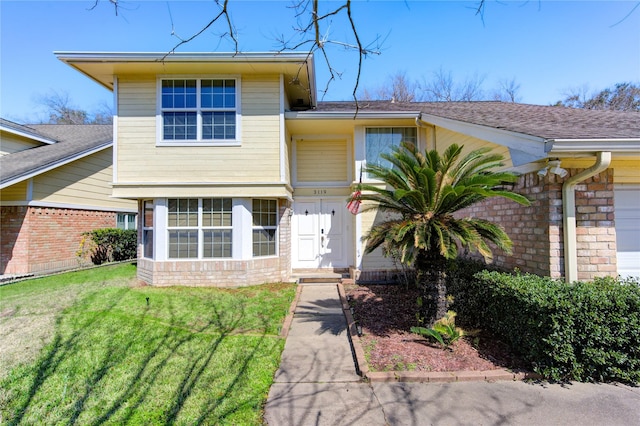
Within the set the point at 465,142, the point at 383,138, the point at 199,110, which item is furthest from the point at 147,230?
the point at 465,142

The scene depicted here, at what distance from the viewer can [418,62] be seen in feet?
21.4

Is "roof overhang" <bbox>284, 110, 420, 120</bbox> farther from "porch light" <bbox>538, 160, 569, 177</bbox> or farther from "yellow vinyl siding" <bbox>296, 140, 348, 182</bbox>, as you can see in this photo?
"porch light" <bbox>538, 160, 569, 177</bbox>

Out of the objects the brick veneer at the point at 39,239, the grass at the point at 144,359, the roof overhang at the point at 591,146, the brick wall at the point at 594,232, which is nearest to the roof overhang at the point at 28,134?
the brick veneer at the point at 39,239

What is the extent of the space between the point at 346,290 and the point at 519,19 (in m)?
6.48

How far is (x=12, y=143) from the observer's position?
40.9 ft

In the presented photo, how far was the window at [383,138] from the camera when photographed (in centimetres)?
903

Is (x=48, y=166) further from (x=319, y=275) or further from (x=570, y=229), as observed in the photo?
(x=570, y=229)

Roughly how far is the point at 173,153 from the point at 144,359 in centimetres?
566

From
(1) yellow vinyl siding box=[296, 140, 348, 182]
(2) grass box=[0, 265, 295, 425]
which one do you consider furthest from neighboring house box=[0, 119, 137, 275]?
(1) yellow vinyl siding box=[296, 140, 348, 182]

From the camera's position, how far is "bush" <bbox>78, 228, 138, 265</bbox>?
11.8 metres

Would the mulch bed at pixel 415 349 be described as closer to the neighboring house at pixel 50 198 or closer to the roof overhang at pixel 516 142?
the roof overhang at pixel 516 142

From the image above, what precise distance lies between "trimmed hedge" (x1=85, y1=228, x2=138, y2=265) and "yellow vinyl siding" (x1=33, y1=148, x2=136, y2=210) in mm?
1341

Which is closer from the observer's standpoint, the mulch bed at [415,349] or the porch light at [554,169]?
the mulch bed at [415,349]

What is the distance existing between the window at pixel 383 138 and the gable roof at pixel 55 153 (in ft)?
35.9
